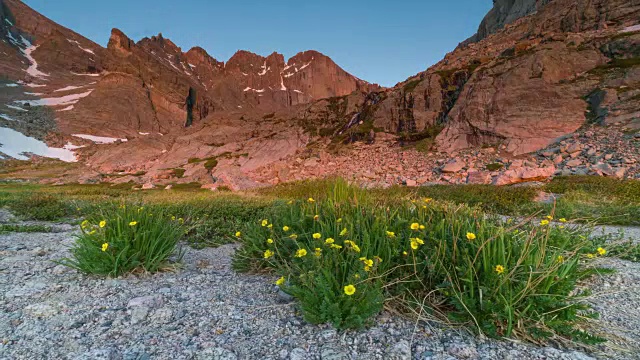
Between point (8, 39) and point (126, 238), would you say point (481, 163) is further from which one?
point (8, 39)

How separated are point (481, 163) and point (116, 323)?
28.6 meters

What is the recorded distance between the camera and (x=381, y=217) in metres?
4.86

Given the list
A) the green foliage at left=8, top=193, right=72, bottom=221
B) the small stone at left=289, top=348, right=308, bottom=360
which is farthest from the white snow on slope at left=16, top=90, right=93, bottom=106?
the small stone at left=289, top=348, right=308, bottom=360

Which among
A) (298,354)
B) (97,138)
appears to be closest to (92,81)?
(97,138)

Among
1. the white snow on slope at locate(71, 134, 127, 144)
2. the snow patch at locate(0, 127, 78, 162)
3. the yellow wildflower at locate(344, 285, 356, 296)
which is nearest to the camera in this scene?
the yellow wildflower at locate(344, 285, 356, 296)

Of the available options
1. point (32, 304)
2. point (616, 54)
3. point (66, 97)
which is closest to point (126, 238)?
point (32, 304)

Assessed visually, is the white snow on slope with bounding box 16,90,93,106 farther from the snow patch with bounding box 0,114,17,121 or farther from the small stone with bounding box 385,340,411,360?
the small stone with bounding box 385,340,411,360

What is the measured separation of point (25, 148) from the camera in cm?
10238

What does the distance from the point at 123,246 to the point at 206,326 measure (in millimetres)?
2349

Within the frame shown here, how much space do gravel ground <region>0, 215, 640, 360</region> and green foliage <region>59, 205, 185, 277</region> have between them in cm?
21

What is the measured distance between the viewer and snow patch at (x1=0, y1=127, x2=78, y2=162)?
98.4 metres

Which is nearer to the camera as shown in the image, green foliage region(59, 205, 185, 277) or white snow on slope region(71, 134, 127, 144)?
green foliage region(59, 205, 185, 277)

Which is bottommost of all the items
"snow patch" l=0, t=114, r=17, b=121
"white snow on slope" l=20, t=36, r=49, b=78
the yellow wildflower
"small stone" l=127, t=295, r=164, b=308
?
"small stone" l=127, t=295, r=164, b=308

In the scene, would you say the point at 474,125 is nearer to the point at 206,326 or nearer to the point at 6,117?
the point at 206,326
